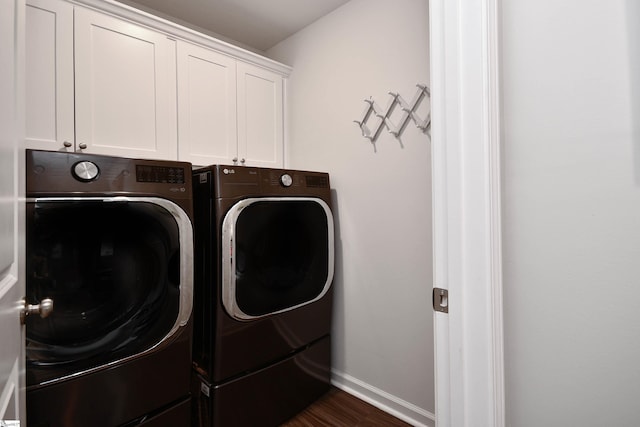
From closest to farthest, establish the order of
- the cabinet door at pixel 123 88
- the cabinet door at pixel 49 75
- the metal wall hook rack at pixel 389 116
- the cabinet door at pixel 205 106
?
the cabinet door at pixel 49 75, the cabinet door at pixel 123 88, the metal wall hook rack at pixel 389 116, the cabinet door at pixel 205 106

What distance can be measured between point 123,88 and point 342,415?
208cm

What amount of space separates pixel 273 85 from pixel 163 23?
0.75 metres

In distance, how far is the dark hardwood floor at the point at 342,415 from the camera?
163 cm

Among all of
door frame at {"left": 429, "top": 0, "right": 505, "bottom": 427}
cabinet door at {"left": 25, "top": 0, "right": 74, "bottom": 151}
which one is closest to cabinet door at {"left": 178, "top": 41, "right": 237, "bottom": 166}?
cabinet door at {"left": 25, "top": 0, "right": 74, "bottom": 151}

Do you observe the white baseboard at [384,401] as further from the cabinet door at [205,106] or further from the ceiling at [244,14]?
the ceiling at [244,14]

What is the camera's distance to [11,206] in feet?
1.92

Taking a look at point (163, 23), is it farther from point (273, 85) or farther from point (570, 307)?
point (570, 307)

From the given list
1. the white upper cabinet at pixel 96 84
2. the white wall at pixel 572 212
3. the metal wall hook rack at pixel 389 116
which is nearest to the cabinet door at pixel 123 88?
the white upper cabinet at pixel 96 84

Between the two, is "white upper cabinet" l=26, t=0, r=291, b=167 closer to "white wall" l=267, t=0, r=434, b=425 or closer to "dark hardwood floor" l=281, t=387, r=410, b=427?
"white wall" l=267, t=0, r=434, b=425

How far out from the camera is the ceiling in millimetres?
1890

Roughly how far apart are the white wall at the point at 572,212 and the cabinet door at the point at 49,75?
1715 millimetres

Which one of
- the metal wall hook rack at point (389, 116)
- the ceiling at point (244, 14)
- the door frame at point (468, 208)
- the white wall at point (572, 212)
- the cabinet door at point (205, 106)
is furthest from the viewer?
the ceiling at point (244, 14)

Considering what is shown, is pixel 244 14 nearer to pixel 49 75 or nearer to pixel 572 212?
pixel 49 75

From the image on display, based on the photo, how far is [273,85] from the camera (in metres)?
2.16
